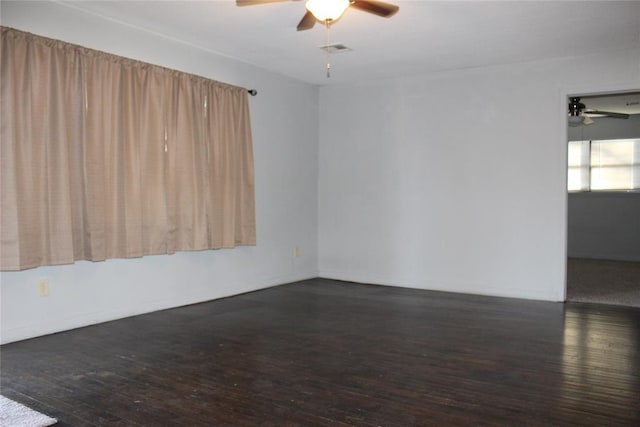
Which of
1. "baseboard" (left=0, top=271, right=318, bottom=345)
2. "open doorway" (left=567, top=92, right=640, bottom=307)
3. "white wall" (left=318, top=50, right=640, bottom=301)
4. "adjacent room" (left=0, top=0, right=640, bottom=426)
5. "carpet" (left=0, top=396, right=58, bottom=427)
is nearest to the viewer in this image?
"carpet" (left=0, top=396, right=58, bottom=427)

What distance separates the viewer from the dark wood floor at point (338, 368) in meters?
2.48

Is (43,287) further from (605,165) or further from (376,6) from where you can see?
(605,165)

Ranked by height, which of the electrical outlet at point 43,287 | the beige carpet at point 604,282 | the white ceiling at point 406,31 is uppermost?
the white ceiling at point 406,31

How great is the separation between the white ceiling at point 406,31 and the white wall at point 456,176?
30cm

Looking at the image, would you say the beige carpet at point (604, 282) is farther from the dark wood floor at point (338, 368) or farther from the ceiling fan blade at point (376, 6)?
the ceiling fan blade at point (376, 6)

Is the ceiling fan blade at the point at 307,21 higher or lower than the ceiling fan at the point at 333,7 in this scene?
higher

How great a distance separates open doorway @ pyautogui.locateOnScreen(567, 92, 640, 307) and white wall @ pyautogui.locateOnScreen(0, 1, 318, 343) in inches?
174

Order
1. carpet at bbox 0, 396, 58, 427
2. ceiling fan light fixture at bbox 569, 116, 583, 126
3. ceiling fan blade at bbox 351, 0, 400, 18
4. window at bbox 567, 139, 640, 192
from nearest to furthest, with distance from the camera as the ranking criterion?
carpet at bbox 0, 396, 58, 427 → ceiling fan blade at bbox 351, 0, 400, 18 → ceiling fan light fixture at bbox 569, 116, 583, 126 → window at bbox 567, 139, 640, 192

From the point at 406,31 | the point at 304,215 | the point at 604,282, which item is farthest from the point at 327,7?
the point at 604,282

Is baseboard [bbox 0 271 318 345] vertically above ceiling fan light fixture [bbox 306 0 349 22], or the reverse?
ceiling fan light fixture [bbox 306 0 349 22]

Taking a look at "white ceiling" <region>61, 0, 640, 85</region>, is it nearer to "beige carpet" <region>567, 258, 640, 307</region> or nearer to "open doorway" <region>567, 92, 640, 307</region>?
"beige carpet" <region>567, 258, 640, 307</region>

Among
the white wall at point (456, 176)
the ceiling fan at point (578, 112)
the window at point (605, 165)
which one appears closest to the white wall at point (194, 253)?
the white wall at point (456, 176)

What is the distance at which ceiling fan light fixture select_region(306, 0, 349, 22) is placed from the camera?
116 inches

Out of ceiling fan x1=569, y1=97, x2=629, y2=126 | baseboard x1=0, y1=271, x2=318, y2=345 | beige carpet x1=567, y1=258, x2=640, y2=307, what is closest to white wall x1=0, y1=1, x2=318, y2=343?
baseboard x1=0, y1=271, x2=318, y2=345
